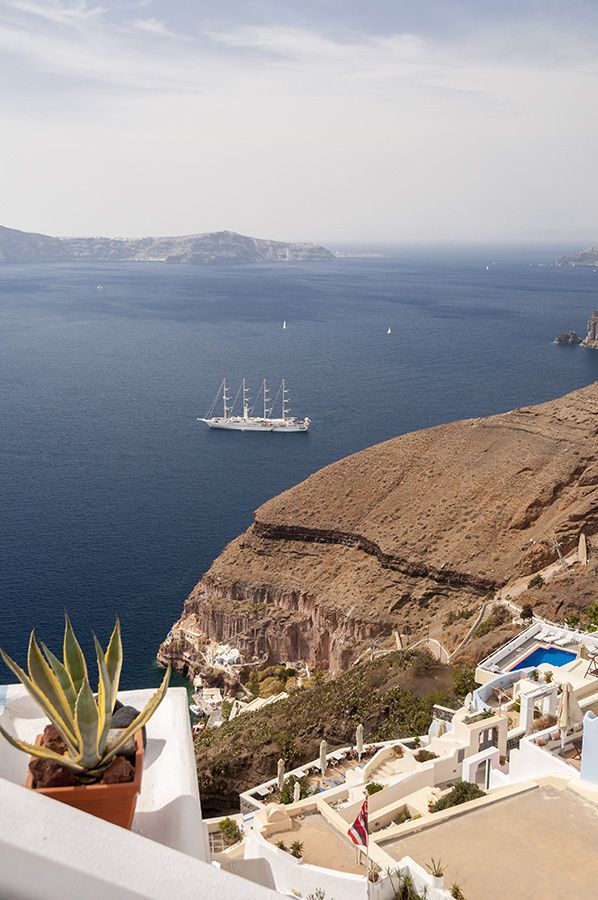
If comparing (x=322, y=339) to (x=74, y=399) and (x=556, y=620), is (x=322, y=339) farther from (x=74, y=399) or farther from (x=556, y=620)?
(x=556, y=620)

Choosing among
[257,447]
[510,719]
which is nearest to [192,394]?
[257,447]

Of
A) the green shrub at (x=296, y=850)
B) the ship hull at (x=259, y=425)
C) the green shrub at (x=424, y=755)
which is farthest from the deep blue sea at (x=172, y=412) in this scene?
the green shrub at (x=296, y=850)

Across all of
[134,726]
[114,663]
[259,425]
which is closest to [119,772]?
[134,726]

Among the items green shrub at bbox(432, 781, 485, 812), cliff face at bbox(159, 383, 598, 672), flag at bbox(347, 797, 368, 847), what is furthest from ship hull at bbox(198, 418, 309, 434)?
flag at bbox(347, 797, 368, 847)

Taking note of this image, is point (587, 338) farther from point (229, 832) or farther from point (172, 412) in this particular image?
point (229, 832)

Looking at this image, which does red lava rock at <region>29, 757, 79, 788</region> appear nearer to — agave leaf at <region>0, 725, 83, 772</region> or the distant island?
agave leaf at <region>0, 725, 83, 772</region>
